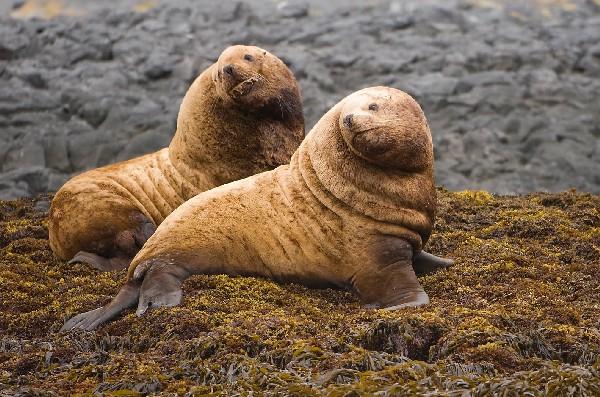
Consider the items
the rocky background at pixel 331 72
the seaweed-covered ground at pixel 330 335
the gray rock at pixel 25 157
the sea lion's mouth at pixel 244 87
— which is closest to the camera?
the seaweed-covered ground at pixel 330 335

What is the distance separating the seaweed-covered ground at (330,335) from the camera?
4.91 m

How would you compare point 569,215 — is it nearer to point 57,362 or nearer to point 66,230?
point 66,230

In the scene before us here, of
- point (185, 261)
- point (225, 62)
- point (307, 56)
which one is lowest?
point (307, 56)

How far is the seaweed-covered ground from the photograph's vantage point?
16.1 feet

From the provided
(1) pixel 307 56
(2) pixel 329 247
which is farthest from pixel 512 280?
(1) pixel 307 56

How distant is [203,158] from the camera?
8836 millimetres

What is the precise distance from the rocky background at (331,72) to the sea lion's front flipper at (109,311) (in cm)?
655

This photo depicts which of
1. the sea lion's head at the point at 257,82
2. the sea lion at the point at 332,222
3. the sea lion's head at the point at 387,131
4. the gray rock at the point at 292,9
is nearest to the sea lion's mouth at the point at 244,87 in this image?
the sea lion's head at the point at 257,82

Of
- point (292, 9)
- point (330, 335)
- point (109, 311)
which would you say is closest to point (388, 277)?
point (330, 335)

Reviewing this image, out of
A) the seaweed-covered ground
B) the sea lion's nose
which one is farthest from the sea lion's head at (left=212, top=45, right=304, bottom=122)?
the sea lion's nose

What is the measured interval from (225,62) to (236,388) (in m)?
4.22

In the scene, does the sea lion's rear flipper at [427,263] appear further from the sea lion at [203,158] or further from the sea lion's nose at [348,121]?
the sea lion at [203,158]

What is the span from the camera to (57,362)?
221 inches

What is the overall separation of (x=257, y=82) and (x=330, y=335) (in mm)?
3284
